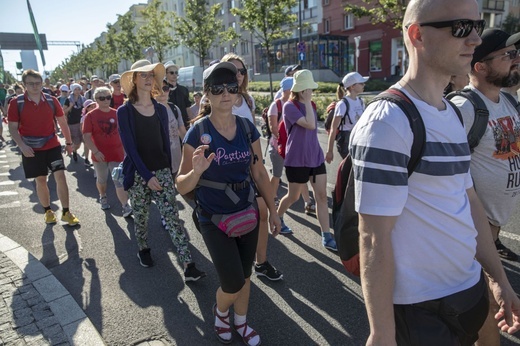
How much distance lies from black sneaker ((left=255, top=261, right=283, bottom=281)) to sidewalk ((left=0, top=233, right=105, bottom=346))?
1538 millimetres

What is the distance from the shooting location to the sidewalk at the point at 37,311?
2963mm

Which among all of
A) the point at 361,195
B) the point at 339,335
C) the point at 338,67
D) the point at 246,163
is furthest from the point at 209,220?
the point at 338,67

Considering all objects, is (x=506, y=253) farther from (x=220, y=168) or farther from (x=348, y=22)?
(x=348, y=22)

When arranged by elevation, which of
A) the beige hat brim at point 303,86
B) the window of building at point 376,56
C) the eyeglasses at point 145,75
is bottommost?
the beige hat brim at point 303,86

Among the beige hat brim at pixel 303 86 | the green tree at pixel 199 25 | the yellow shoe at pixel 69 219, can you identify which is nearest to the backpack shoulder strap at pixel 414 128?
the beige hat brim at pixel 303 86

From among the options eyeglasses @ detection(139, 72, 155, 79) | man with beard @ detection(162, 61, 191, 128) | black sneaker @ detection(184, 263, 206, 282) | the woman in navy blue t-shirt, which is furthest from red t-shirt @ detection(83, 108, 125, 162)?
the woman in navy blue t-shirt

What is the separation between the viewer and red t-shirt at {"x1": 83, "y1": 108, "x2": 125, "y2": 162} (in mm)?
5703

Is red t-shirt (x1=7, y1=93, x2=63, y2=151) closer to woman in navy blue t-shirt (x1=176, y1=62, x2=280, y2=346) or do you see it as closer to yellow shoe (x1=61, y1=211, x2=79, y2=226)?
yellow shoe (x1=61, y1=211, x2=79, y2=226)

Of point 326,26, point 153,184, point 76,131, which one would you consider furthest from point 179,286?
point 326,26

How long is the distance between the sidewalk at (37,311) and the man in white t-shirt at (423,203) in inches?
94.7

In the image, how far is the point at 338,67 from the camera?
3828 centimetres

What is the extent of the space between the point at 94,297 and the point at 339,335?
2.27 m

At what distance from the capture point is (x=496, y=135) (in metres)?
2.70

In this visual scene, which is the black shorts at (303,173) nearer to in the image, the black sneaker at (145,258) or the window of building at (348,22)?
the black sneaker at (145,258)
